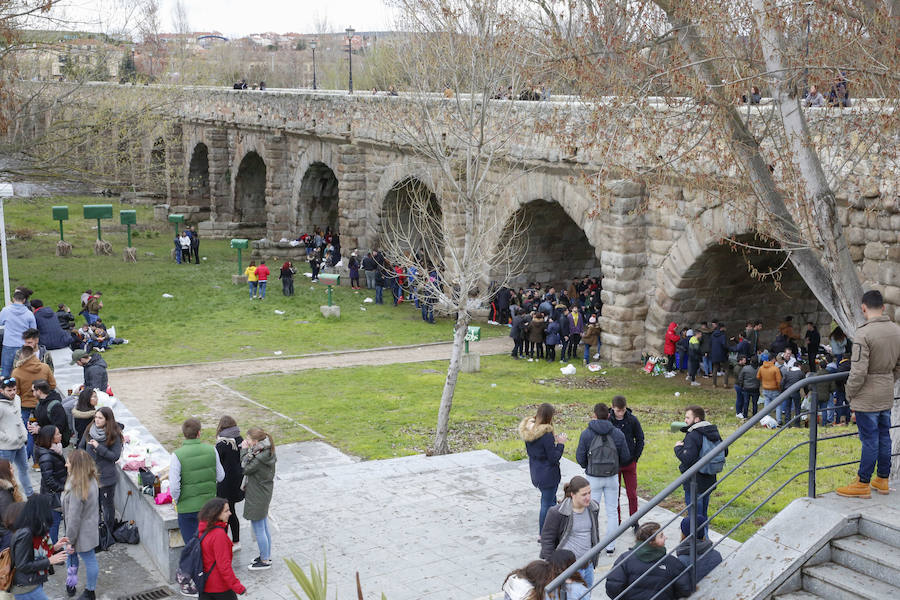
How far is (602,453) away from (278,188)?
29.9m

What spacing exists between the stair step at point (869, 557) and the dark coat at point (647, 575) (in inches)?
37.2

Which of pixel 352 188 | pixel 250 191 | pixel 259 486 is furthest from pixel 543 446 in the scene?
pixel 250 191

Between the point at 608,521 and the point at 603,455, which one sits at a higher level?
the point at 603,455

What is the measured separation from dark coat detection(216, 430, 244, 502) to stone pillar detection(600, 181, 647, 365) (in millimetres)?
12502

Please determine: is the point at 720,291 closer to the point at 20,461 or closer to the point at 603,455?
the point at 603,455

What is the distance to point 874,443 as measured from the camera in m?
7.04

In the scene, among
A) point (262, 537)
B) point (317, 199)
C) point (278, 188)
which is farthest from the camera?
point (317, 199)

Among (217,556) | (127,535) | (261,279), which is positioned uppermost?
(217,556)

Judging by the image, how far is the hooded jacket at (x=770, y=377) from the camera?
15.4 metres

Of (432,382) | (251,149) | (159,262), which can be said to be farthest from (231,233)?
(432,382)

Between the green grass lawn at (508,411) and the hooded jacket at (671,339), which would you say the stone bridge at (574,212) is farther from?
the green grass lawn at (508,411)

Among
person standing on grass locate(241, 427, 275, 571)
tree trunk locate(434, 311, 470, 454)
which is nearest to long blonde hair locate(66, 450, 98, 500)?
person standing on grass locate(241, 427, 275, 571)

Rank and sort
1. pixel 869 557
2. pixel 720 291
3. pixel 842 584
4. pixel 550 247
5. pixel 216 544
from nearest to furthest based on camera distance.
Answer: pixel 842 584 < pixel 869 557 < pixel 216 544 < pixel 720 291 < pixel 550 247

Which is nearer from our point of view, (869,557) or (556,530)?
(869,557)
